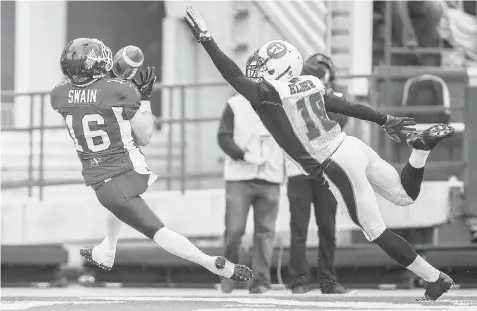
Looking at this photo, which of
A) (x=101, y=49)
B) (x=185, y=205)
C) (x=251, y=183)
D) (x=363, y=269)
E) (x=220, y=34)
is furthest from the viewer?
(x=220, y=34)

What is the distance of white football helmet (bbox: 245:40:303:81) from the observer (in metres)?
9.14

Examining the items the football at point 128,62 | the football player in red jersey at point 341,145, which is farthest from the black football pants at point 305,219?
the football at point 128,62

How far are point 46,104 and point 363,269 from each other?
14.8ft

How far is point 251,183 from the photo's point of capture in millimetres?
11281

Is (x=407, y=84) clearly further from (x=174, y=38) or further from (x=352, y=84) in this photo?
(x=174, y=38)

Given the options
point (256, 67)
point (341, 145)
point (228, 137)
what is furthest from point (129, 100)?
point (228, 137)

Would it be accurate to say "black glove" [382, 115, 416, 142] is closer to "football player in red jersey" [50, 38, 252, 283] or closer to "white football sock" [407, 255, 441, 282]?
"white football sock" [407, 255, 441, 282]

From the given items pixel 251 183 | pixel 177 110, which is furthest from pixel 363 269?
pixel 177 110

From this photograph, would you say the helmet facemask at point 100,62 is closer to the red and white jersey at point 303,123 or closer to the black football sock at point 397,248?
the red and white jersey at point 303,123

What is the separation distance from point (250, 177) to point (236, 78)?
8.48 feet

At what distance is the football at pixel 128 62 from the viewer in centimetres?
925

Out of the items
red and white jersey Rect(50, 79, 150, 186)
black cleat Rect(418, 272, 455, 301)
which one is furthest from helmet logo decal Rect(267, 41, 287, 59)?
black cleat Rect(418, 272, 455, 301)

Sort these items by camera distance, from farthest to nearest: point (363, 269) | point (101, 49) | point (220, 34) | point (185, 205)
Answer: point (220, 34), point (185, 205), point (363, 269), point (101, 49)

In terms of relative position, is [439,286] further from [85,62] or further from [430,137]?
[85,62]
